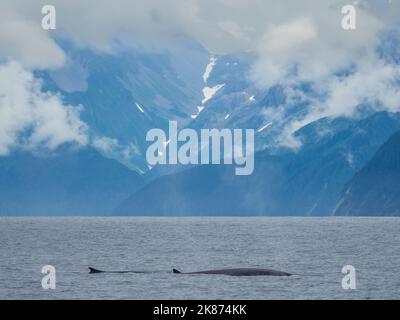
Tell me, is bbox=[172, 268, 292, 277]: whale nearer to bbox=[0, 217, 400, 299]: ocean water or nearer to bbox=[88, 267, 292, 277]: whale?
bbox=[88, 267, 292, 277]: whale


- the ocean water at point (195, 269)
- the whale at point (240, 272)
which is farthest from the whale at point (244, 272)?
the ocean water at point (195, 269)

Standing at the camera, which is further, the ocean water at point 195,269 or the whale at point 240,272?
the whale at point 240,272

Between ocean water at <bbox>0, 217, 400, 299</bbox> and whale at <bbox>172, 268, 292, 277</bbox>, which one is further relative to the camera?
whale at <bbox>172, 268, 292, 277</bbox>

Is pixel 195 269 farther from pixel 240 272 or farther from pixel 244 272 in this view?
pixel 244 272

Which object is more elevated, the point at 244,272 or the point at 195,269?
the point at 195,269

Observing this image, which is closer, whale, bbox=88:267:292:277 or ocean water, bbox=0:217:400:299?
ocean water, bbox=0:217:400:299

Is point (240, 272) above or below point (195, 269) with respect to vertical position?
below

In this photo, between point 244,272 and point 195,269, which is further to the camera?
point 195,269

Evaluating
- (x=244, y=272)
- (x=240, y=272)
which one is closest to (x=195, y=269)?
(x=240, y=272)

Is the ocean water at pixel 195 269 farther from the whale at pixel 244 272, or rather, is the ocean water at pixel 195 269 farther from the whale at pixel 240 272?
the whale at pixel 244 272

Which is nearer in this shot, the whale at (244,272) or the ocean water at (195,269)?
the ocean water at (195,269)

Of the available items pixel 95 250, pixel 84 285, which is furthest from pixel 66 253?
pixel 84 285

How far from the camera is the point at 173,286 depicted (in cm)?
9394

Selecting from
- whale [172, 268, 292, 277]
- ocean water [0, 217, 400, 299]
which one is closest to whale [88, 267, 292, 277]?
whale [172, 268, 292, 277]
